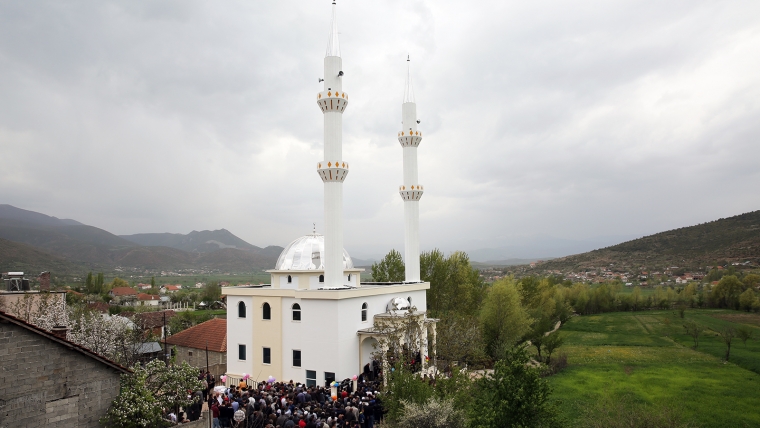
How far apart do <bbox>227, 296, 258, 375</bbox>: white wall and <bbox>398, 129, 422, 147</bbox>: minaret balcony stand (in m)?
14.4

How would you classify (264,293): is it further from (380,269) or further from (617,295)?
(617,295)

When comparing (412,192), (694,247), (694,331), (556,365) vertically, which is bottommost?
(556,365)

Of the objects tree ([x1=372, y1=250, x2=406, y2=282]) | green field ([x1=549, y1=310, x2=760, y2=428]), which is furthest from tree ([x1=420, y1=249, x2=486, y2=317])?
green field ([x1=549, y1=310, x2=760, y2=428])

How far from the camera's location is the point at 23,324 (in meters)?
11.0

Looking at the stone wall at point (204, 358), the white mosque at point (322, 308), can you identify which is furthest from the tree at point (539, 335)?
the stone wall at point (204, 358)

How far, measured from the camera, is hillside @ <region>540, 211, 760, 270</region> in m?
71.9

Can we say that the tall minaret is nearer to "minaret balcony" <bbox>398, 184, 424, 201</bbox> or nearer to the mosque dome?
the mosque dome

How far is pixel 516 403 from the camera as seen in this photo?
35.5ft

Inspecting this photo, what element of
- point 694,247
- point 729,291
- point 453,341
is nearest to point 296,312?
point 453,341

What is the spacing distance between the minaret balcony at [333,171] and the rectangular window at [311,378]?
9.85 meters

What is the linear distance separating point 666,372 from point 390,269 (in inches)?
874

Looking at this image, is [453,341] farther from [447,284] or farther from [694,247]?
[694,247]

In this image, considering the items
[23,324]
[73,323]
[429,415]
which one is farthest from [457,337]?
[73,323]

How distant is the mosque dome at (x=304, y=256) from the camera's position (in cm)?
2730
